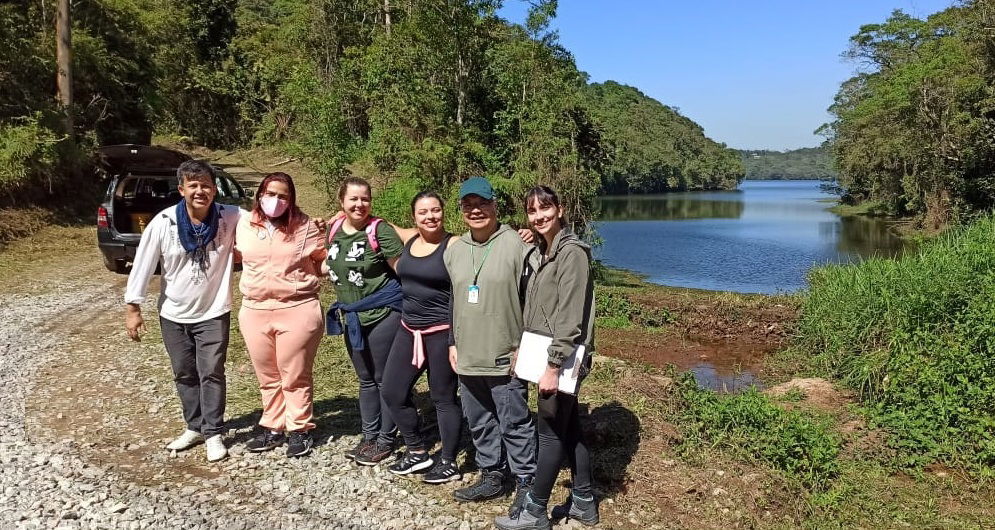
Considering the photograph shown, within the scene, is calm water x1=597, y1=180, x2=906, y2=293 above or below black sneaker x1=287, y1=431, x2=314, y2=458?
below

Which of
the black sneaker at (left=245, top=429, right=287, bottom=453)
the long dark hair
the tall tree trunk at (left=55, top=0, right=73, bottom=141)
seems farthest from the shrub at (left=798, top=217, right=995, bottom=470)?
the tall tree trunk at (left=55, top=0, right=73, bottom=141)

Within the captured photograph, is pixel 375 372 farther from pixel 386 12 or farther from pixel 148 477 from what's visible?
pixel 386 12

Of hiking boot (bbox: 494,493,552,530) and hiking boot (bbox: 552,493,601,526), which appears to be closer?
hiking boot (bbox: 494,493,552,530)

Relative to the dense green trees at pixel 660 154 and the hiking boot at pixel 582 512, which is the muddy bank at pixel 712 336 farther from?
the dense green trees at pixel 660 154

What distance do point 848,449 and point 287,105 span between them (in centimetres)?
2622

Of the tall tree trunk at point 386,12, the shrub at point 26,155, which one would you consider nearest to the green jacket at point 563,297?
the shrub at point 26,155

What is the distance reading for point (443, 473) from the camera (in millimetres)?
3752

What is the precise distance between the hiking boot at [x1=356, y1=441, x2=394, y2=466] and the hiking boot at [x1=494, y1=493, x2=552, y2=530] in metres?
1.01

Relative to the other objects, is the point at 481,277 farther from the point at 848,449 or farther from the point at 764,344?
the point at 764,344

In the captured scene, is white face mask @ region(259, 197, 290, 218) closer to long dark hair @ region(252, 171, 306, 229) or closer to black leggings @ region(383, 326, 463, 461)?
long dark hair @ region(252, 171, 306, 229)

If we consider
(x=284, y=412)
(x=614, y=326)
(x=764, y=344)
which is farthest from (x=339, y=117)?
(x=284, y=412)

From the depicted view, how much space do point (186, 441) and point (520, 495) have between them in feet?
7.33

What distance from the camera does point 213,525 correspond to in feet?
10.7

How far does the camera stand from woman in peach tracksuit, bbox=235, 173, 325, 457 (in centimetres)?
370
